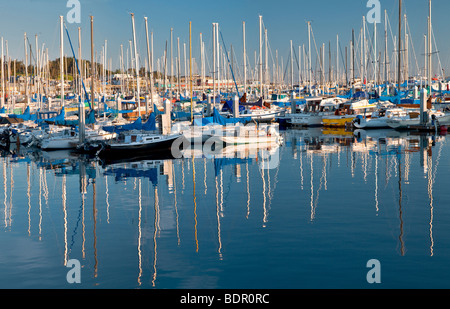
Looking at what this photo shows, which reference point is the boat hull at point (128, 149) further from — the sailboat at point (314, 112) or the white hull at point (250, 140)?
the sailboat at point (314, 112)

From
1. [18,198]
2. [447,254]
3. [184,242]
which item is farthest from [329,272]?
[18,198]

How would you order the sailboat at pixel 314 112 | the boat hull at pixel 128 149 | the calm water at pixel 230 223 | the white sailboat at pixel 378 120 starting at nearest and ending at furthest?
the calm water at pixel 230 223 < the boat hull at pixel 128 149 < the white sailboat at pixel 378 120 < the sailboat at pixel 314 112

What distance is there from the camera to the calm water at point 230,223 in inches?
553

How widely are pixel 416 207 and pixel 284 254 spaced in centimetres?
737

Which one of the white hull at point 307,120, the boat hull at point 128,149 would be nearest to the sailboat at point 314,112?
the white hull at point 307,120

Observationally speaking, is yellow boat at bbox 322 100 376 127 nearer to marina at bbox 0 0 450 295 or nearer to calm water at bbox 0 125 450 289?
marina at bbox 0 0 450 295

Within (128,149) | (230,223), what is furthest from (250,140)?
(230,223)

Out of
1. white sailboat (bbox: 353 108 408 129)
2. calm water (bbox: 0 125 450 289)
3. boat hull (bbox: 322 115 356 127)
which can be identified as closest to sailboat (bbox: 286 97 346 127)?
boat hull (bbox: 322 115 356 127)

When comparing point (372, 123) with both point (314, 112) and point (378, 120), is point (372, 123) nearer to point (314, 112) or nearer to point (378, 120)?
point (378, 120)

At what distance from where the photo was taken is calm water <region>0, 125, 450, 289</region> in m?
14.0

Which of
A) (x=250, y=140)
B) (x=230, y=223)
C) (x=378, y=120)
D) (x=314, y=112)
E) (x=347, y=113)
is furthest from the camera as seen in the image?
(x=314, y=112)

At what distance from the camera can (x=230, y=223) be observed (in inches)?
750
